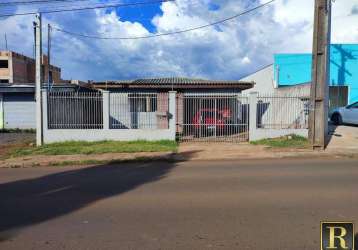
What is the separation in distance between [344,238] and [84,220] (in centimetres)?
399

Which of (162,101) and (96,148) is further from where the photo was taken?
(162,101)

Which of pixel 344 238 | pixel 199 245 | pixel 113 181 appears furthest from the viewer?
pixel 113 181

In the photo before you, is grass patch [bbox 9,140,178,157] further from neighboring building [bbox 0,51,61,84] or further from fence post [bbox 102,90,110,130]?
neighboring building [bbox 0,51,61,84]

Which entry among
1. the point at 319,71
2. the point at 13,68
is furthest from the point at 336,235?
the point at 13,68

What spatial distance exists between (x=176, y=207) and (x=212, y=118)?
12050 millimetres

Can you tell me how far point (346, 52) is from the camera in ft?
80.2

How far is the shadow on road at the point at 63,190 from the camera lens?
234 inches

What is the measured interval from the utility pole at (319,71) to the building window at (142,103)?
720 centimetres

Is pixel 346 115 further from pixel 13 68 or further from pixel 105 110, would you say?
pixel 13 68

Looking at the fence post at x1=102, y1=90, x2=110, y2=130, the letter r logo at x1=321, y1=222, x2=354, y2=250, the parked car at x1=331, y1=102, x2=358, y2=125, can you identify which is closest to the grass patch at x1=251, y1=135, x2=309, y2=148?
the parked car at x1=331, y1=102, x2=358, y2=125

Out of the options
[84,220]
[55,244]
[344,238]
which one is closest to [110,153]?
[84,220]

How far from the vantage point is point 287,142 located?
624 inches

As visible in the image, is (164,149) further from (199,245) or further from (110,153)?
(199,245)

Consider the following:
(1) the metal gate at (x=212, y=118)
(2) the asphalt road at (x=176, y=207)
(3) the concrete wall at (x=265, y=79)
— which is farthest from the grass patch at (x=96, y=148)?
(3) the concrete wall at (x=265, y=79)
